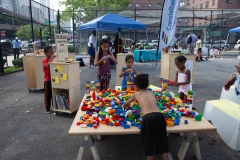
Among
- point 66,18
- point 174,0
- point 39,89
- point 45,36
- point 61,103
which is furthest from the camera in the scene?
point 66,18

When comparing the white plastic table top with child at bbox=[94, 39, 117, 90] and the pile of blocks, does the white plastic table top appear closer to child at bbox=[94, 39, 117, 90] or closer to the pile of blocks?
the pile of blocks

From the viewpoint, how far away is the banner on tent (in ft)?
24.1

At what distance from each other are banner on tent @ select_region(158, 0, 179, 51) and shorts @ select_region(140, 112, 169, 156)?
5.91 metres

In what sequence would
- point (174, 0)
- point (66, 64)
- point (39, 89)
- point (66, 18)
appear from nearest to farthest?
point (66, 64) < point (39, 89) < point (174, 0) < point (66, 18)

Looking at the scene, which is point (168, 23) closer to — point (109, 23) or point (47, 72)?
point (109, 23)

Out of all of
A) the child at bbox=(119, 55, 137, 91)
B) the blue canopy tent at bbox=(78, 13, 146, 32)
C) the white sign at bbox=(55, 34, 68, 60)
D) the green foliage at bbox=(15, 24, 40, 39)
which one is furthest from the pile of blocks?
the green foliage at bbox=(15, 24, 40, 39)

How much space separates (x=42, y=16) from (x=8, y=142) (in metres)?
11.9

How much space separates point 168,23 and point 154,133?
6.21 m

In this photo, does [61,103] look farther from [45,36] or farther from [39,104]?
[45,36]

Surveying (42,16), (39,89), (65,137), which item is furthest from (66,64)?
(42,16)

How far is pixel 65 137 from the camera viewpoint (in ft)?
11.2

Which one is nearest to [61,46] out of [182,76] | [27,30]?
[182,76]

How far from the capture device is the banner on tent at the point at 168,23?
734 centimetres

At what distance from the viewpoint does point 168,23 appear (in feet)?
24.6
